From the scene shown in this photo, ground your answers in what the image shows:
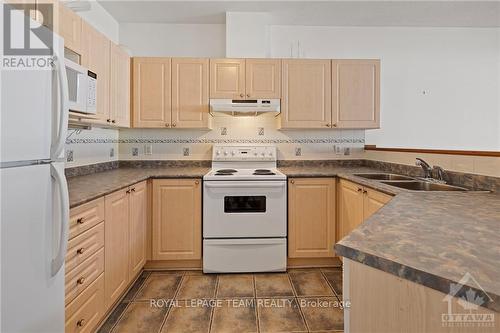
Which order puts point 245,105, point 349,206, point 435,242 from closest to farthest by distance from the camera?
point 435,242 → point 349,206 → point 245,105

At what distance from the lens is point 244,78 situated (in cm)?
292

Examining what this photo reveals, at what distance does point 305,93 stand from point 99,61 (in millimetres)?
1965

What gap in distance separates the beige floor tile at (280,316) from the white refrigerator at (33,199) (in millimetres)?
1200

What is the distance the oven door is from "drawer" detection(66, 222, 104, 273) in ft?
3.30

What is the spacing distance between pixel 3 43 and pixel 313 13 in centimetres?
290

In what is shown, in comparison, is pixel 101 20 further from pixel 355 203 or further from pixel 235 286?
pixel 355 203

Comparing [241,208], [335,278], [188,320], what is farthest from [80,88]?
[335,278]

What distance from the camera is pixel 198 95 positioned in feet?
9.58

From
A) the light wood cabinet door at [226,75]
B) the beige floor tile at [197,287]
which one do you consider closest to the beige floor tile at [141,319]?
the beige floor tile at [197,287]

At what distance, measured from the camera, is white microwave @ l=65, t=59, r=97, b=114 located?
66.0 inches

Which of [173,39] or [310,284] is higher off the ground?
[173,39]

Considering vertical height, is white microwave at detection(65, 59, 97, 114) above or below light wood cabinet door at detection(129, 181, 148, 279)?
above

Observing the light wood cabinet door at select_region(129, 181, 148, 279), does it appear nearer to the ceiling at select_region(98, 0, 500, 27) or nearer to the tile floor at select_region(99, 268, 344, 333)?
the tile floor at select_region(99, 268, 344, 333)

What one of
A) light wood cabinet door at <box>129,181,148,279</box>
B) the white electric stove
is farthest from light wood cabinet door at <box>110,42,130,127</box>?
the white electric stove
